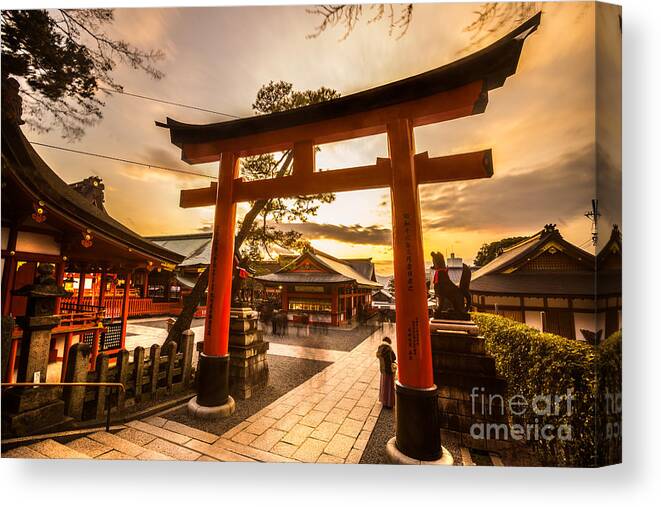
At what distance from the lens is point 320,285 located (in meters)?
5.69

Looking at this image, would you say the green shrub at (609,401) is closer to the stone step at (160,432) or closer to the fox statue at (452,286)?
the fox statue at (452,286)

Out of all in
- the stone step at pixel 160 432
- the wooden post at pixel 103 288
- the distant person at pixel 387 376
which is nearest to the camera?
the stone step at pixel 160 432

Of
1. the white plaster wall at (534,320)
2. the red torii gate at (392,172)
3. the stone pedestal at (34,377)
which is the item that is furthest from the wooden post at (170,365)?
the white plaster wall at (534,320)

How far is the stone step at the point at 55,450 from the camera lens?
271cm

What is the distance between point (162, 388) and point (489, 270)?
4074 millimetres

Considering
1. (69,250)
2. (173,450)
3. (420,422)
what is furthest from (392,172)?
(69,250)

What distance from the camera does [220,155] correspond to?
11.5 feet

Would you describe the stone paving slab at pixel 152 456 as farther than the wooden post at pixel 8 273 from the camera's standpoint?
No

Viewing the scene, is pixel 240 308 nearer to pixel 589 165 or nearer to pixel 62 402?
pixel 62 402

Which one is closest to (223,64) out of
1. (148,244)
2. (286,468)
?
(148,244)

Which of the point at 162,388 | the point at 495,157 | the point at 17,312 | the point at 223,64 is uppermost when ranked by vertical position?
the point at 223,64

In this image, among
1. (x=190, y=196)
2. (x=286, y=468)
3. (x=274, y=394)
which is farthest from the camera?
(x=190, y=196)

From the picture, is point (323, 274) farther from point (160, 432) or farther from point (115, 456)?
point (115, 456)
